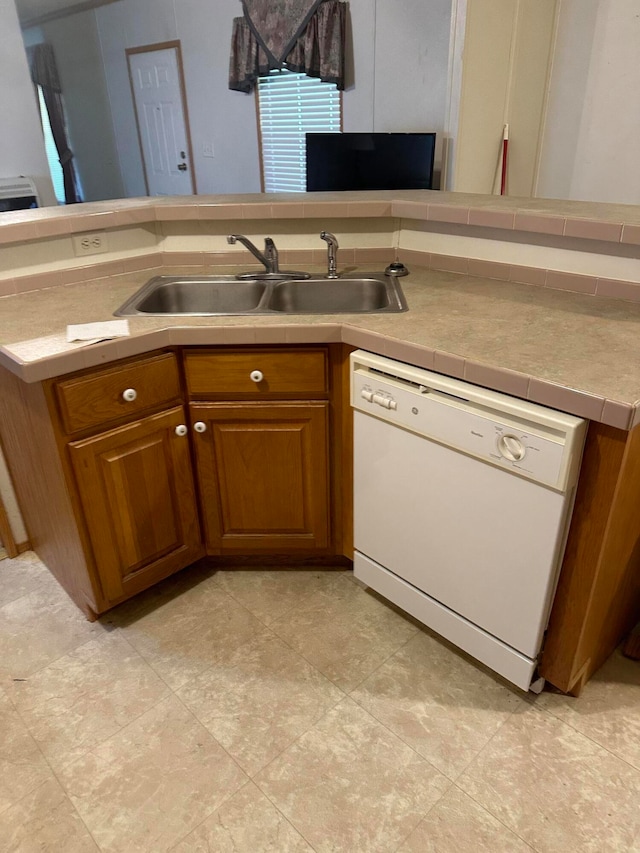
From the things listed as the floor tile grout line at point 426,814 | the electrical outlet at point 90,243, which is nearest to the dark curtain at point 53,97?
the electrical outlet at point 90,243

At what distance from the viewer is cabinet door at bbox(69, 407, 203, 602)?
160 cm

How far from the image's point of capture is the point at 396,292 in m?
1.83

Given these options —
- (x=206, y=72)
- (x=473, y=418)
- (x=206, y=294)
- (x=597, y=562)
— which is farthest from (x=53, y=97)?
(x=597, y=562)

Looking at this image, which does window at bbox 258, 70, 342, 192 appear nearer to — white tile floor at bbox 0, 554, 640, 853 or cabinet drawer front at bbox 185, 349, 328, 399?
cabinet drawer front at bbox 185, 349, 328, 399

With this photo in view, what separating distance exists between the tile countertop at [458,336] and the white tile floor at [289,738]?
85cm

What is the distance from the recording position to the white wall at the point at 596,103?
10.5ft

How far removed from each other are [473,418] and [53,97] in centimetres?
802

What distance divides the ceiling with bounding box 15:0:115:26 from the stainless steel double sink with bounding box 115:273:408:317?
5793 millimetres

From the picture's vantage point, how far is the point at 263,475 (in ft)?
5.97

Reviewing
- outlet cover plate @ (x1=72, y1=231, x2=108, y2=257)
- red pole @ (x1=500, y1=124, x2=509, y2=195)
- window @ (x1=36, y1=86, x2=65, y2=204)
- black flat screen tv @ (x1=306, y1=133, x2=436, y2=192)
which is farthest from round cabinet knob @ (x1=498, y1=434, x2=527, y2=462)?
window @ (x1=36, y1=86, x2=65, y2=204)

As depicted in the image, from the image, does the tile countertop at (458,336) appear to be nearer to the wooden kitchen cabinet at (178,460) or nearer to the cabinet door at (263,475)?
the wooden kitchen cabinet at (178,460)

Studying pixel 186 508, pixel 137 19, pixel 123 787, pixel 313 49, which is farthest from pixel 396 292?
pixel 137 19

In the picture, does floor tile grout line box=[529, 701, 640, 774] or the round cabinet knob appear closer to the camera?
the round cabinet knob

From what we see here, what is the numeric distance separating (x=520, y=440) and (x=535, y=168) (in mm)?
3108
